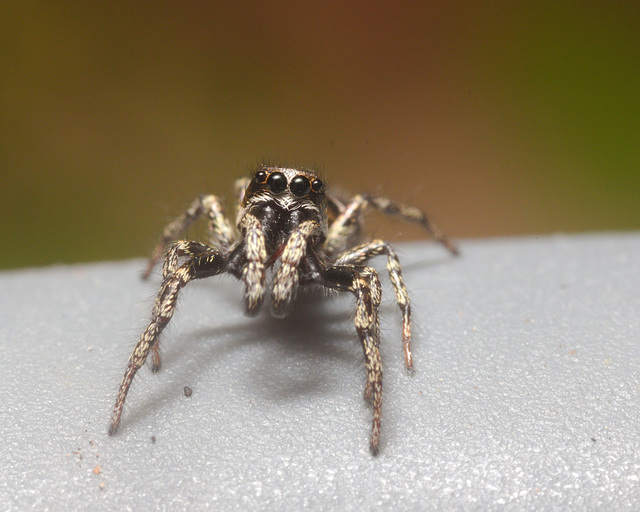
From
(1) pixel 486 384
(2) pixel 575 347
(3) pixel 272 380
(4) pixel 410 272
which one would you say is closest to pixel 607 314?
(2) pixel 575 347

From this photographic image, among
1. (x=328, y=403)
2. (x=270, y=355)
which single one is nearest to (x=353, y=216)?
(x=270, y=355)

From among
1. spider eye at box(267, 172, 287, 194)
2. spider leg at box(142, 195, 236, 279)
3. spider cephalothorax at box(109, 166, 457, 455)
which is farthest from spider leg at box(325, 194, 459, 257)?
spider eye at box(267, 172, 287, 194)

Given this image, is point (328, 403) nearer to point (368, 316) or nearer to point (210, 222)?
point (368, 316)

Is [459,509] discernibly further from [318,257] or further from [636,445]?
[318,257]

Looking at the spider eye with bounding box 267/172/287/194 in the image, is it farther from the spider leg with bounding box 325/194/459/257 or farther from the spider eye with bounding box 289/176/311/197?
the spider leg with bounding box 325/194/459/257

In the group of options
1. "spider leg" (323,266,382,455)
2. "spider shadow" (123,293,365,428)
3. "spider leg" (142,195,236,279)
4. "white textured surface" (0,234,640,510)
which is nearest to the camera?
"white textured surface" (0,234,640,510)

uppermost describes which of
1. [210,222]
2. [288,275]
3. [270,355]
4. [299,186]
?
[299,186]
